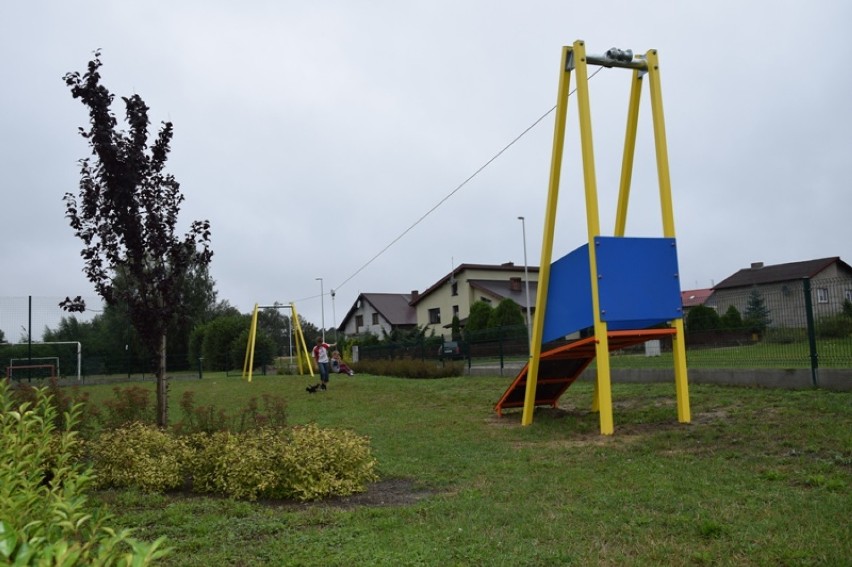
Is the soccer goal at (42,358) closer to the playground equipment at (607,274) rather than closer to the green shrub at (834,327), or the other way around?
the playground equipment at (607,274)

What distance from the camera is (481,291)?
159 feet

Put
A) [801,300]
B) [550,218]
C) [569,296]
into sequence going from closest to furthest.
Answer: [569,296] < [550,218] < [801,300]

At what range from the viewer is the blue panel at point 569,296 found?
9023 millimetres

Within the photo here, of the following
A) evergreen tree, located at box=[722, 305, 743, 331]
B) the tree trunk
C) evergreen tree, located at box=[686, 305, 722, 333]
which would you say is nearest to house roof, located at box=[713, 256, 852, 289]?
evergreen tree, located at box=[686, 305, 722, 333]

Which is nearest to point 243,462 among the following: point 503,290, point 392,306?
point 503,290

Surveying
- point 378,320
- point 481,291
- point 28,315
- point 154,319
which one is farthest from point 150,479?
point 378,320

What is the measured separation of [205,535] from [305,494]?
48.2 inches

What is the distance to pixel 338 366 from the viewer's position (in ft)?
87.9

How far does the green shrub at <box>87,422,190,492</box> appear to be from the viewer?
634cm

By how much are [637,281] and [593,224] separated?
0.93 meters

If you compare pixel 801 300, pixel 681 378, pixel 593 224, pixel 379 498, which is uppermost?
pixel 593 224

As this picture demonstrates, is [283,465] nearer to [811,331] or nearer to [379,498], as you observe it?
[379,498]

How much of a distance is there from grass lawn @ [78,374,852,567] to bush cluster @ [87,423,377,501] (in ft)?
0.76

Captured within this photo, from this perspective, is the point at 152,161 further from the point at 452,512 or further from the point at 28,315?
the point at 28,315
